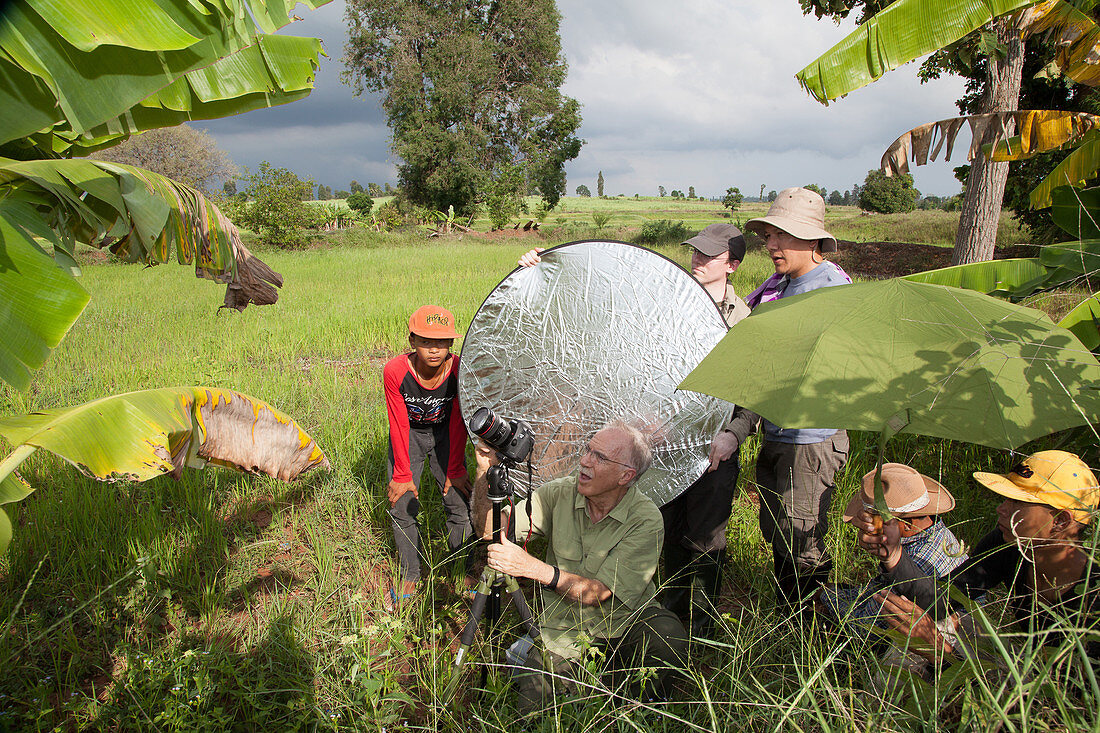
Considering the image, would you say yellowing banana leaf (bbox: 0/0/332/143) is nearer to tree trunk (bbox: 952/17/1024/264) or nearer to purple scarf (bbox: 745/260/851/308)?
purple scarf (bbox: 745/260/851/308)

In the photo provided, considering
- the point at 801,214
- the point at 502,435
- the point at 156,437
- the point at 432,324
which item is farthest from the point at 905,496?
the point at 156,437

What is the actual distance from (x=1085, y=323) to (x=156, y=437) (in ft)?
14.1

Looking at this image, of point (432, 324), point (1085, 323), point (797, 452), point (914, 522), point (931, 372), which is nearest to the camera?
point (931, 372)

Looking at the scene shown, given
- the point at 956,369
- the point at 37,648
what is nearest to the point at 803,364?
the point at 956,369

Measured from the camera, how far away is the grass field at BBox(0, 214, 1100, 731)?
171cm

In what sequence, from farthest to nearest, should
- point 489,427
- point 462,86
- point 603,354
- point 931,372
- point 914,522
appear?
point 462,86 < point 603,354 < point 914,522 < point 489,427 < point 931,372

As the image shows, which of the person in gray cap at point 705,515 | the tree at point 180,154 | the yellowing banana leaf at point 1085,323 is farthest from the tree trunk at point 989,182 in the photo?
the tree at point 180,154

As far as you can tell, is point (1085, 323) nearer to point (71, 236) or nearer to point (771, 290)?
point (771, 290)

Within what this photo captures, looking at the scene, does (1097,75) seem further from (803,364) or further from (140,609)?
(140,609)

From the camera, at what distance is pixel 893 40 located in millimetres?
3104

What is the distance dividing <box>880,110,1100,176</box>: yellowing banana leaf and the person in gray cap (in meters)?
2.57

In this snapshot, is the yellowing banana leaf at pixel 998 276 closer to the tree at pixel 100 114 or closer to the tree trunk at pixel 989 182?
the tree trunk at pixel 989 182

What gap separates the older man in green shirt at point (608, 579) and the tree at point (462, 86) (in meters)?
30.7

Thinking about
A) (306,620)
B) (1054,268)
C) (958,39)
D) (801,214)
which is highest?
(958,39)
